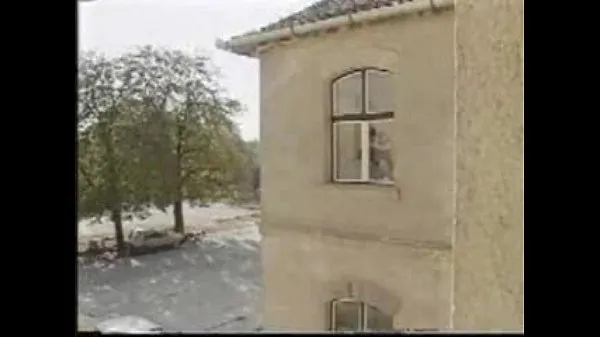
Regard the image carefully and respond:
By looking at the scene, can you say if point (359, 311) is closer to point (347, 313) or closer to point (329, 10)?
point (347, 313)

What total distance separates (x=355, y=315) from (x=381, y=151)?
0.57m

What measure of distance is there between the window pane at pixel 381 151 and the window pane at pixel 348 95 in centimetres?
10

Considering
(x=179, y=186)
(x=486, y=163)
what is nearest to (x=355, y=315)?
(x=179, y=186)

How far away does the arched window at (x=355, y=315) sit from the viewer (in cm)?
208

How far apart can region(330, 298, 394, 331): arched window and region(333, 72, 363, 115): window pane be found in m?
0.67

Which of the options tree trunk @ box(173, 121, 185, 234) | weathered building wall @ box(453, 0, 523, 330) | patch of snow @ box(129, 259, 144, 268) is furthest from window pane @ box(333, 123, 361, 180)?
weathered building wall @ box(453, 0, 523, 330)

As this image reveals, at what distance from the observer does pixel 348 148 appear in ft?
7.55

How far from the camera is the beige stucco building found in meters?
2.11

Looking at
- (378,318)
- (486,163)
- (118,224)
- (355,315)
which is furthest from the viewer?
(355,315)

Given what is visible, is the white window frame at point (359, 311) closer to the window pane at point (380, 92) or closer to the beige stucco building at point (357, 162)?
the beige stucco building at point (357, 162)

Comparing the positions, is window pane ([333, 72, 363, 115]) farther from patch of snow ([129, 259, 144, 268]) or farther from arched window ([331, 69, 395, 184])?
patch of snow ([129, 259, 144, 268])

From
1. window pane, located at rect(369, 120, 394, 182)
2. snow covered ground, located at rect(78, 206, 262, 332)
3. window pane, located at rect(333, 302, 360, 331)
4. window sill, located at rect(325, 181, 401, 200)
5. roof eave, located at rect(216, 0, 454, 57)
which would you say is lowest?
window pane, located at rect(333, 302, 360, 331)

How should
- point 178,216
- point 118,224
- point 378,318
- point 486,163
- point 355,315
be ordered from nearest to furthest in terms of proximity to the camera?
point 486,163
point 118,224
point 178,216
point 378,318
point 355,315
